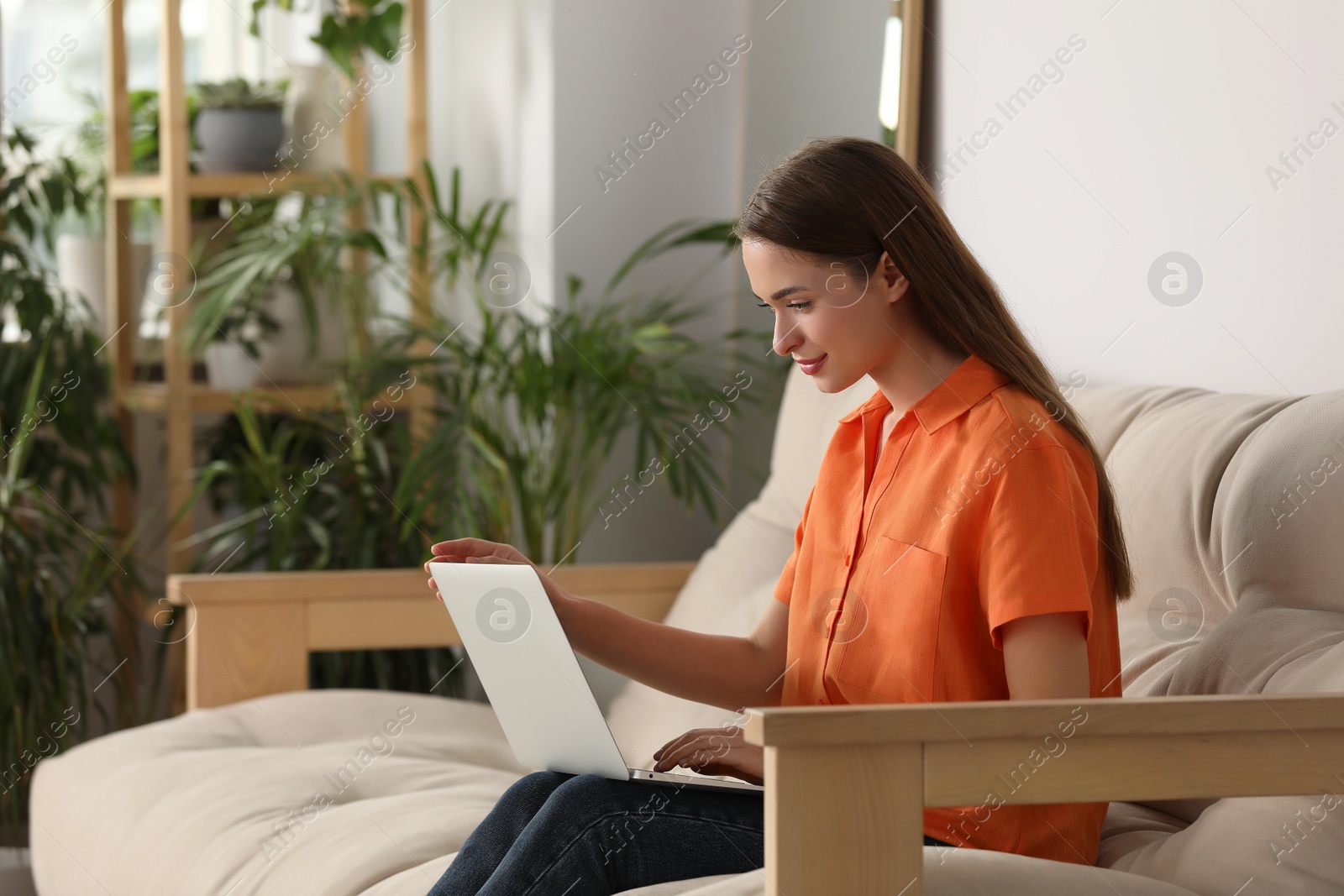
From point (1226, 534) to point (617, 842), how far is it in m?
0.55

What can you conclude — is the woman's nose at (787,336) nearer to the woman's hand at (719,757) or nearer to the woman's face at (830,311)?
the woman's face at (830,311)

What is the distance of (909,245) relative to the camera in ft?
3.55

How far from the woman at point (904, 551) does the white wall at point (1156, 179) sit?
372 mm

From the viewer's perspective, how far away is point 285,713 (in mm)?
1760

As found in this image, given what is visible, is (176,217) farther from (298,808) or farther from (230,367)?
(298,808)

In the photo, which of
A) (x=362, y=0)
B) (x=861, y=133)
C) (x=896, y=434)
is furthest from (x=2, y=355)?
(x=896, y=434)

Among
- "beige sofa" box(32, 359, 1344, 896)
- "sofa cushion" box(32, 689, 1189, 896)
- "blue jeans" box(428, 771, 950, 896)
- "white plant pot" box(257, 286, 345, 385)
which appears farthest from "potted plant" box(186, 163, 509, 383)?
"blue jeans" box(428, 771, 950, 896)

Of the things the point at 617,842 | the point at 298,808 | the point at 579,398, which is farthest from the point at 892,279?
the point at 579,398

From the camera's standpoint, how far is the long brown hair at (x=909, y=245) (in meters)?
1.08

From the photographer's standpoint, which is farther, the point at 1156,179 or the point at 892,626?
the point at 1156,179

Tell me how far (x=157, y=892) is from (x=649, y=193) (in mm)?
1487

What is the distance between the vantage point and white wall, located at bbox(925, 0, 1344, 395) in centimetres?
130

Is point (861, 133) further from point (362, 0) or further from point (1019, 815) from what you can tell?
point (1019, 815)

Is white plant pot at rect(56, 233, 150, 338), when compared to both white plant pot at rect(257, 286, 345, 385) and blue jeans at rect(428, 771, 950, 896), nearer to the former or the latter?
white plant pot at rect(257, 286, 345, 385)
